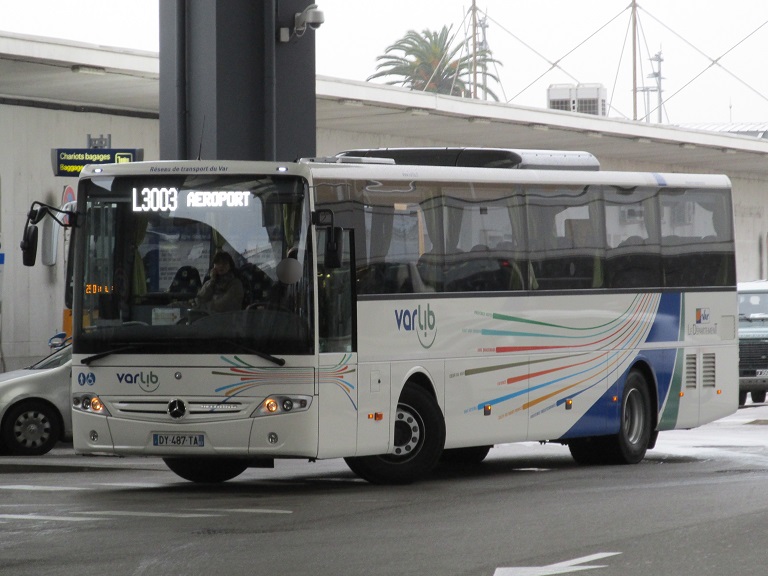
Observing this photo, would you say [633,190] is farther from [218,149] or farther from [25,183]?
[25,183]

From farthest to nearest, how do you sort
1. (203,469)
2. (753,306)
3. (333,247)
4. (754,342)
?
1. (753,306)
2. (754,342)
3. (203,469)
4. (333,247)

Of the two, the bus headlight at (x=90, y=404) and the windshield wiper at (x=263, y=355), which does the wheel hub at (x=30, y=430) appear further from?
the windshield wiper at (x=263, y=355)

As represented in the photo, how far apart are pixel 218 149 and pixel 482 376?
22.2 ft

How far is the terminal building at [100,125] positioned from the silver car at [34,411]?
5.39ft

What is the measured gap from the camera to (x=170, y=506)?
1255 cm

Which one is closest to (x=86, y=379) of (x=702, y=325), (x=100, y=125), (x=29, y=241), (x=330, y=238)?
(x=29, y=241)

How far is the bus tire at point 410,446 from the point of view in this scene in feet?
47.0

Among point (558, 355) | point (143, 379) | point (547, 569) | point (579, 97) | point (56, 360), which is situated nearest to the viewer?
point (547, 569)

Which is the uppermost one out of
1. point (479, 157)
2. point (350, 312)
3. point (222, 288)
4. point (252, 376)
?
point (479, 157)

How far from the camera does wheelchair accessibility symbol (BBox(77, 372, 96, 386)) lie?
1373 centimetres

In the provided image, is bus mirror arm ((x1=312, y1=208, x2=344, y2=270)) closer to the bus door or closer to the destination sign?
the bus door

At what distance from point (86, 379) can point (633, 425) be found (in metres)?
6.48

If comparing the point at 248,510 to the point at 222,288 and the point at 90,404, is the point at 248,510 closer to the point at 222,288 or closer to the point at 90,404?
the point at 222,288

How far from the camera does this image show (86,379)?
45.2ft
